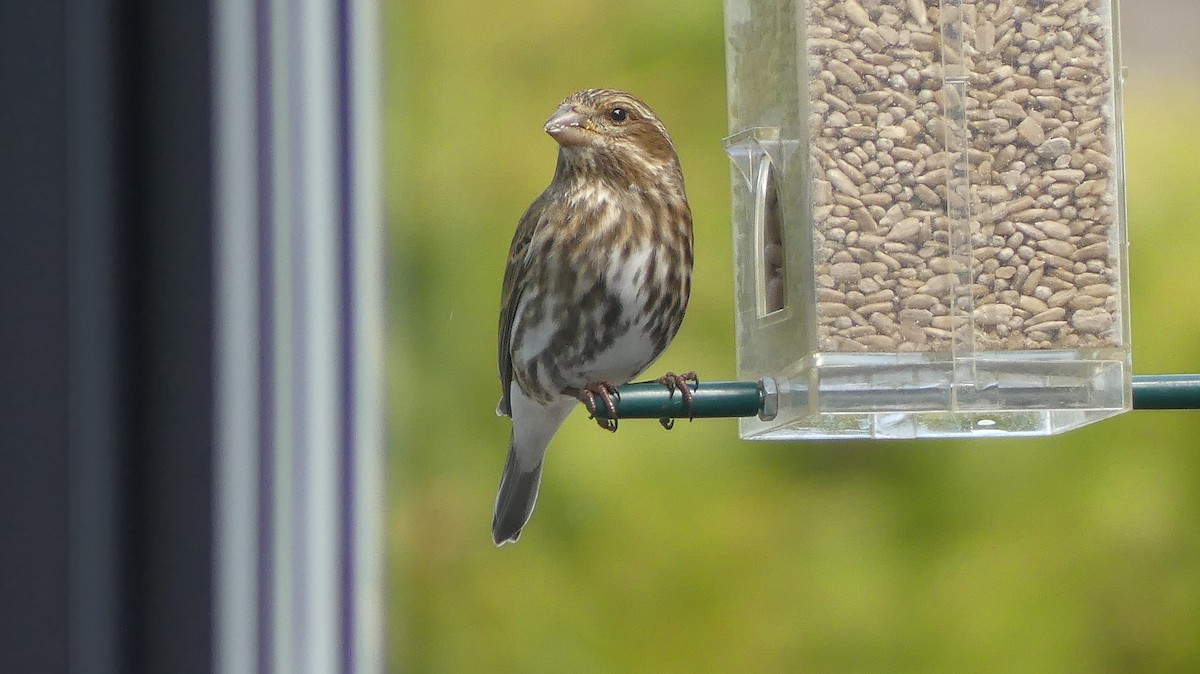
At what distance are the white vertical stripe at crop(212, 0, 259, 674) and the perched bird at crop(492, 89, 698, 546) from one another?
125 centimetres

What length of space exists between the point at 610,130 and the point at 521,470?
757mm

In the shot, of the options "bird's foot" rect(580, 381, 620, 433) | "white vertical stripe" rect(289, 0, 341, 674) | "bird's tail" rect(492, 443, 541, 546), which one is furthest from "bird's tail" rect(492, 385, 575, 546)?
"white vertical stripe" rect(289, 0, 341, 674)

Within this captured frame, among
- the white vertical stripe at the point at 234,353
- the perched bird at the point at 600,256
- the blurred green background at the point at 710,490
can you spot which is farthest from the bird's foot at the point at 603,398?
the white vertical stripe at the point at 234,353

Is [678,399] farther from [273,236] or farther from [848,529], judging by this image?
[848,529]

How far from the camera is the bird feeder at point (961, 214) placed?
2096 millimetres

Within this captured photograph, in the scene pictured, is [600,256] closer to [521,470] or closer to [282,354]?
[521,470]

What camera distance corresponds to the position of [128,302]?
1.25 m

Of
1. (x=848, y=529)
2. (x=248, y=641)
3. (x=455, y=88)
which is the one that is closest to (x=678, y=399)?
(x=248, y=641)

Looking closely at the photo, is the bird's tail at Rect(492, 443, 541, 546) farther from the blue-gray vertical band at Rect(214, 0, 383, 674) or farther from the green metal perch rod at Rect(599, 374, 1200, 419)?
the green metal perch rod at Rect(599, 374, 1200, 419)

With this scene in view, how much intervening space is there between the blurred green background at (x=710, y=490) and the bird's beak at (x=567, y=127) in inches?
29.2

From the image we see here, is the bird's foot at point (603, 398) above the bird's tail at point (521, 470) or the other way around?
above

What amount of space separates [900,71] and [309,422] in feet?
3.24

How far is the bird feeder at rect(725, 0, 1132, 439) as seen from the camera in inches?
82.5

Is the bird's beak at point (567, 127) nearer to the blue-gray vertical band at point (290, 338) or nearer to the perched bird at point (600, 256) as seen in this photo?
the perched bird at point (600, 256)
